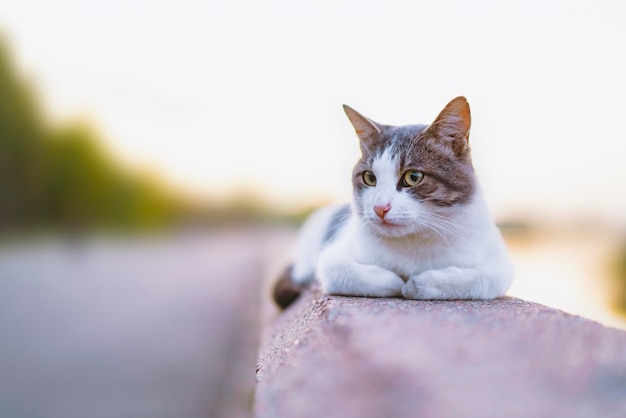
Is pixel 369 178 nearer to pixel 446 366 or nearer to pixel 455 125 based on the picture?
pixel 455 125

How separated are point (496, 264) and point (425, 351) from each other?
2.16 feet

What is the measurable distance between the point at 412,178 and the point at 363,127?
0.96ft

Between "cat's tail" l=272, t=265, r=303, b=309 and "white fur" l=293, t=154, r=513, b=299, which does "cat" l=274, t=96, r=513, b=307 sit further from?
"cat's tail" l=272, t=265, r=303, b=309

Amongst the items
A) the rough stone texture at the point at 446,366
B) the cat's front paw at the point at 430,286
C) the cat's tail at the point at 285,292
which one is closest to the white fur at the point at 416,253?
the cat's front paw at the point at 430,286

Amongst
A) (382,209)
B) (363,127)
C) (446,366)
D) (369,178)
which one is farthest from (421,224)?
(446,366)

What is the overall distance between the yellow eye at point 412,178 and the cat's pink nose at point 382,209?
0.12 meters

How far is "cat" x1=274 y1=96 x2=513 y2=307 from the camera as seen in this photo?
1.57m

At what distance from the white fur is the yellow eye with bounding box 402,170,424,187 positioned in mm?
27

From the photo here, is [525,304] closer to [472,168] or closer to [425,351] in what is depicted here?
[472,168]

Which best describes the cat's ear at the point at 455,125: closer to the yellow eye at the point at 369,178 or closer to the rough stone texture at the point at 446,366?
the yellow eye at the point at 369,178

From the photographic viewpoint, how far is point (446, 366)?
108 cm

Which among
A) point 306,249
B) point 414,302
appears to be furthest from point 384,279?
point 306,249

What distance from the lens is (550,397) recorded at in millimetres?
990

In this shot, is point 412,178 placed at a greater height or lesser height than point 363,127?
lesser
